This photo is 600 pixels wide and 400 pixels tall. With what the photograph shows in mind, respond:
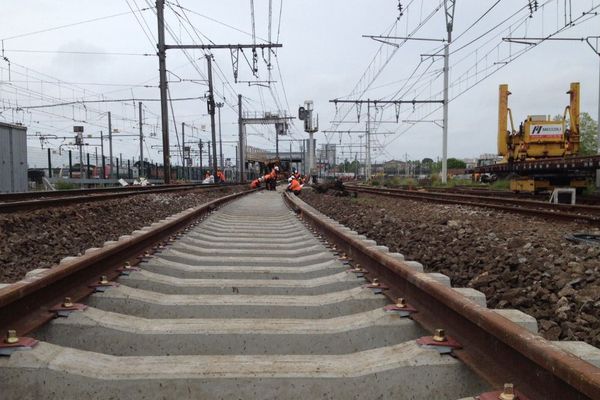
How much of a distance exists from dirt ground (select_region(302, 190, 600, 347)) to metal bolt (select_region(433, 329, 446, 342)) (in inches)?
34.9

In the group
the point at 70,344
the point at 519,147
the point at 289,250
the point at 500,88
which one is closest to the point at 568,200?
the point at 519,147

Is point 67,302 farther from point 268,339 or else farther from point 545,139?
point 545,139

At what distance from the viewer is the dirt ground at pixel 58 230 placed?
17.1ft

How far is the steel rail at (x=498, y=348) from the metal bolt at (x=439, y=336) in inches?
2.1

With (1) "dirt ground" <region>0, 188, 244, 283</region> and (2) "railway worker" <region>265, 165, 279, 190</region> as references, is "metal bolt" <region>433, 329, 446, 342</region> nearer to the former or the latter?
(1) "dirt ground" <region>0, 188, 244, 283</region>

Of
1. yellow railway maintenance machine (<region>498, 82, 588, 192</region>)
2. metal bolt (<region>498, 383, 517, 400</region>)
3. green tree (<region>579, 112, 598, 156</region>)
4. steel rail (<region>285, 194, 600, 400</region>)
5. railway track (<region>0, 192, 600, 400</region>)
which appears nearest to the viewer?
steel rail (<region>285, 194, 600, 400</region>)

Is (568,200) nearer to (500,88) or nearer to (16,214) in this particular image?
(500,88)

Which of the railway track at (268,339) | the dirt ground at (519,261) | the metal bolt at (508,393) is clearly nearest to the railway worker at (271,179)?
the dirt ground at (519,261)

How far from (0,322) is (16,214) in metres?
5.78

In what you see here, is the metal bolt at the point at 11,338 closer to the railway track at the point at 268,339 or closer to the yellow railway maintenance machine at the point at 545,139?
the railway track at the point at 268,339

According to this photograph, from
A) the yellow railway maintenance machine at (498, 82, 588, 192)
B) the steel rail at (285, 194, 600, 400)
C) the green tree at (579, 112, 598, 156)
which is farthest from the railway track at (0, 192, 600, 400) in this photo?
the green tree at (579, 112, 598, 156)

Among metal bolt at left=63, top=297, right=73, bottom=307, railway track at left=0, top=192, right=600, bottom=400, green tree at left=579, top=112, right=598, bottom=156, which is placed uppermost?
green tree at left=579, top=112, right=598, bottom=156

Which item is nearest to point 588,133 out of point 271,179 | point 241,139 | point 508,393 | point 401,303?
point 241,139

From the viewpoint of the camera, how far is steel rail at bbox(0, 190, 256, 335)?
8.30 feet
